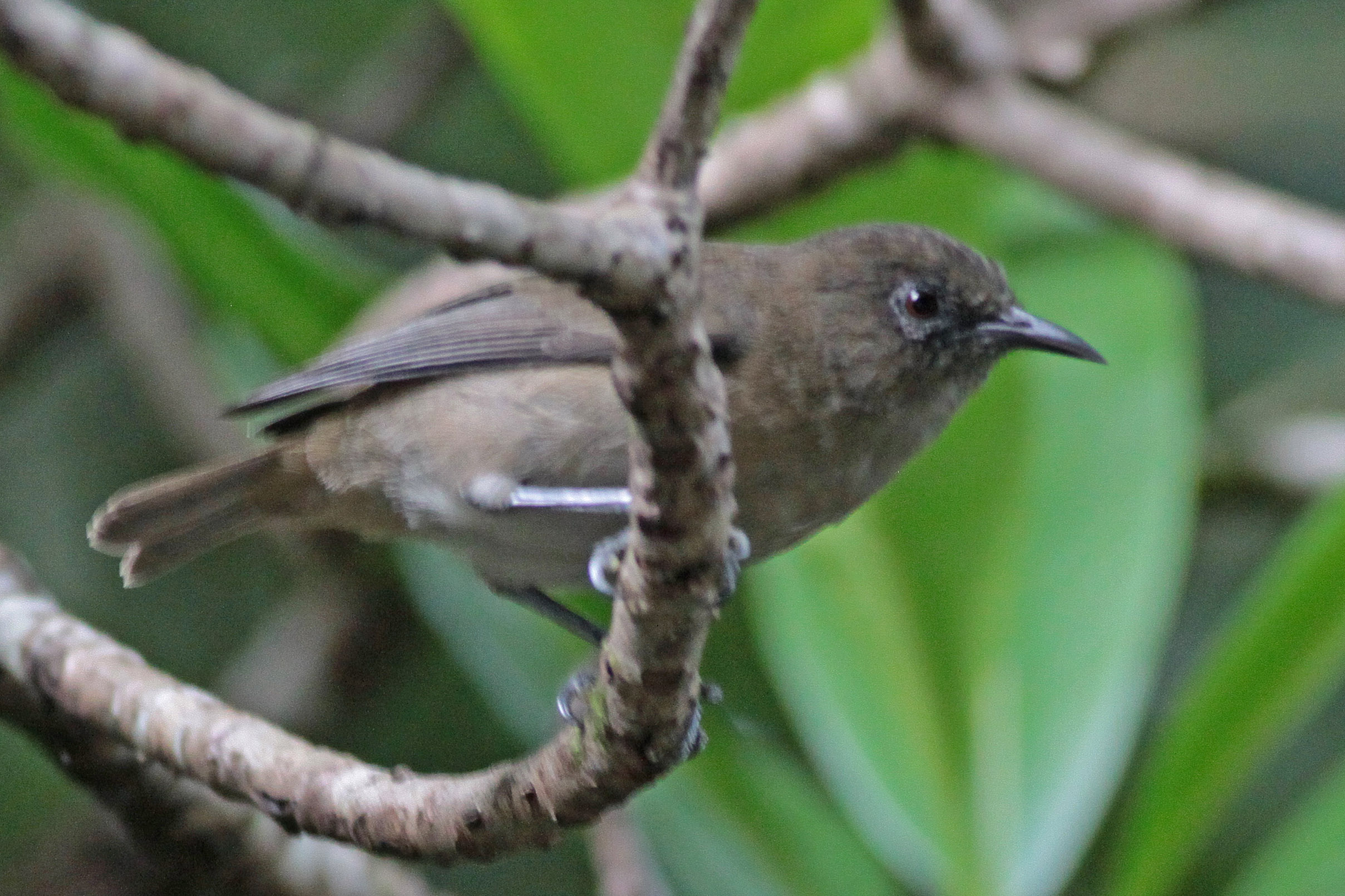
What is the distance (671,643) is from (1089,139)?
3.22m

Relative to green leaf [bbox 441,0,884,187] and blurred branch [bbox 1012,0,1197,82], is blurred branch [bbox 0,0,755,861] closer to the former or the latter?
green leaf [bbox 441,0,884,187]

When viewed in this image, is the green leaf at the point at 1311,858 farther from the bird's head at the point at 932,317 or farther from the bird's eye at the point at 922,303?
the bird's eye at the point at 922,303

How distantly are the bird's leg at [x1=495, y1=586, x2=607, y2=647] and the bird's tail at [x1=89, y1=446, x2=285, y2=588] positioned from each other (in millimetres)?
650

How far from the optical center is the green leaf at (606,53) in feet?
15.0

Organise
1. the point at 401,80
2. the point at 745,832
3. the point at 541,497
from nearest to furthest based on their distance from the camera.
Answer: the point at 541,497, the point at 745,832, the point at 401,80

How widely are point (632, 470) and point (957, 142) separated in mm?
3097

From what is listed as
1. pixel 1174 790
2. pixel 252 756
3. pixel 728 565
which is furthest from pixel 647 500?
pixel 1174 790

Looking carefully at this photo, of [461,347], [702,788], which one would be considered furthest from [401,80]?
[702,788]

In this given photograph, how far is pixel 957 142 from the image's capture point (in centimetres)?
484

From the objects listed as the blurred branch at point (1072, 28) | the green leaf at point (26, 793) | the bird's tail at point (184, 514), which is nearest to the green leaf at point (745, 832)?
the bird's tail at point (184, 514)

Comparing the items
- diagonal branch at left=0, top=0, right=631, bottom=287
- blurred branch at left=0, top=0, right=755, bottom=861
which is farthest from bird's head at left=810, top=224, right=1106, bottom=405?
diagonal branch at left=0, top=0, right=631, bottom=287

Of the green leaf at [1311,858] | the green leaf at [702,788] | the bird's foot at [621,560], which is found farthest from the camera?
the green leaf at [702,788]

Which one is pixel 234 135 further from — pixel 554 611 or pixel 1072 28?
pixel 1072 28

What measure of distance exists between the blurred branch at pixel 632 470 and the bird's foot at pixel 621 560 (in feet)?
0.21
